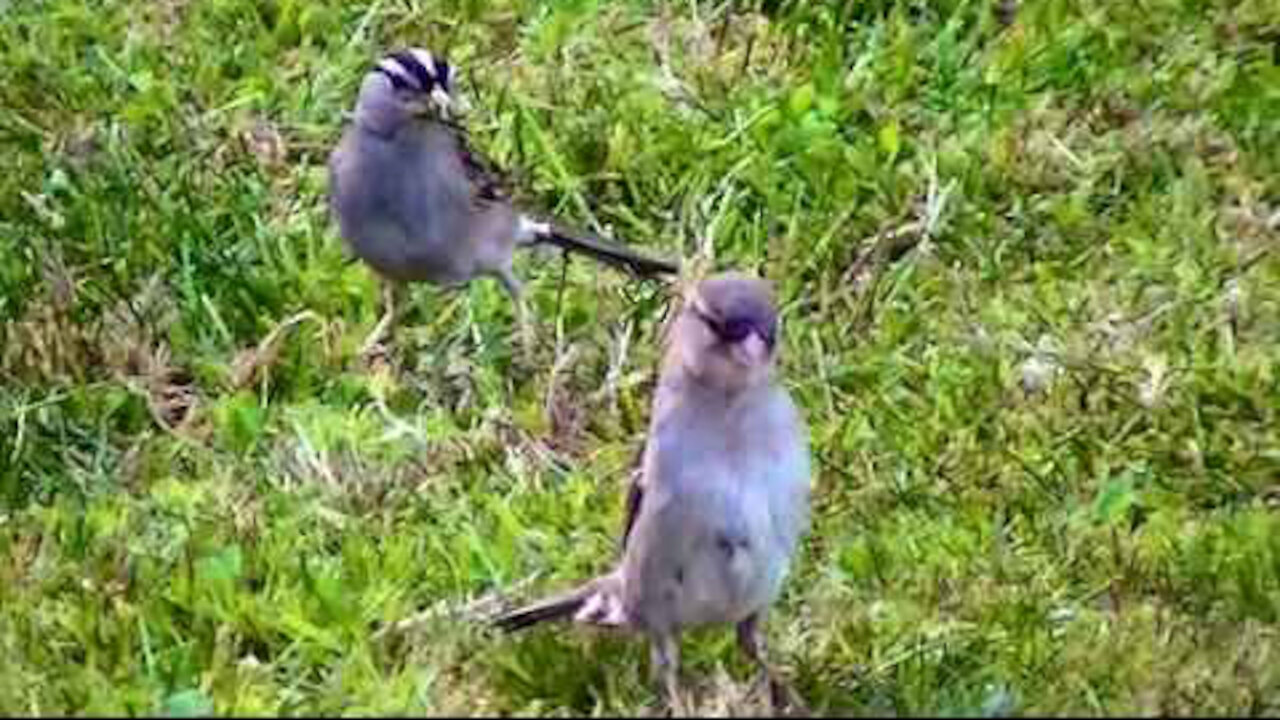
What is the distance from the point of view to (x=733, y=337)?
570 centimetres

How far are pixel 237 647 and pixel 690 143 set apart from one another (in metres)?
2.66

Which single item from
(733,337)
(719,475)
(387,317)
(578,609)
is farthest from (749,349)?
(387,317)

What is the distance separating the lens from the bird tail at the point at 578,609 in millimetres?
6203

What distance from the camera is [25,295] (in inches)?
310

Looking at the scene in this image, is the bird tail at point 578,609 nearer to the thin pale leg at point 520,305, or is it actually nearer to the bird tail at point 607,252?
the thin pale leg at point 520,305

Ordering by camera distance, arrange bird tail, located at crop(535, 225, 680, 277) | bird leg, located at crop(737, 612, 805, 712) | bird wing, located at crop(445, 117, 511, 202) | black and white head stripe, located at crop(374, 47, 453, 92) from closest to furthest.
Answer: bird leg, located at crop(737, 612, 805, 712), black and white head stripe, located at crop(374, 47, 453, 92), bird wing, located at crop(445, 117, 511, 202), bird tail, located at crop(535, 225, 680, 277)

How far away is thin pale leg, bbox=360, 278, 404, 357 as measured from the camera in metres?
7.95

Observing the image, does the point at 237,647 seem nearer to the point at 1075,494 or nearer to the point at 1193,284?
the point at 1075,494

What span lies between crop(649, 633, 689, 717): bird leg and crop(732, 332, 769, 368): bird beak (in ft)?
1.98

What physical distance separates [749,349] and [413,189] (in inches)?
93.9

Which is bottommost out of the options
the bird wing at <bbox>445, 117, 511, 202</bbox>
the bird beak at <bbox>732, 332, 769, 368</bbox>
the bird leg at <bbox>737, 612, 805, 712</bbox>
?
the bird leg at <bbox>737, 612, 805, 712</bbox>

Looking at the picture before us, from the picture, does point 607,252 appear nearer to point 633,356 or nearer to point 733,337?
point 633,356

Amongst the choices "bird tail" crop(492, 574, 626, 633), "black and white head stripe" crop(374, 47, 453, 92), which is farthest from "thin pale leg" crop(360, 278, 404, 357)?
"bird tail" crop(492, 574, 626, 633)

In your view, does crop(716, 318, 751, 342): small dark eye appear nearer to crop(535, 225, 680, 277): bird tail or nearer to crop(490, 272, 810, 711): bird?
crop(490, 272, 810, 711): bird
